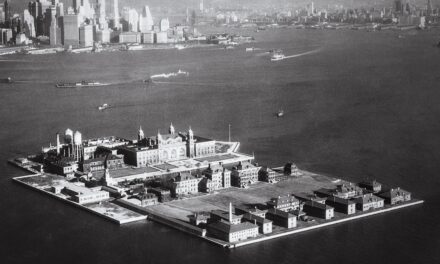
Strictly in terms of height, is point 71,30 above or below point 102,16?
below

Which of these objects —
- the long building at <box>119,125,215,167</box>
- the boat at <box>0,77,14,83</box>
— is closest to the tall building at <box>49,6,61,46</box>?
the boat at <box>0,77,14,83</box>

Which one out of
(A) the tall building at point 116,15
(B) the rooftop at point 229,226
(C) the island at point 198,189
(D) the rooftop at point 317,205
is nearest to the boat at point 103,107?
(C) the island at point 198,189

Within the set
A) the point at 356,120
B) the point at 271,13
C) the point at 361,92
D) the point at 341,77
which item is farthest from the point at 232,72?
the point at 271,13

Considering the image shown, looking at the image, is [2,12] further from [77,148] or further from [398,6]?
[77,148]

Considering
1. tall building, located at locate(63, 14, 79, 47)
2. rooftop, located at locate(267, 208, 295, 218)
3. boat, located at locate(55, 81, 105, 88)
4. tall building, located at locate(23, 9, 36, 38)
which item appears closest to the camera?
rooftop, located at locate(267, 208, 295, 218)

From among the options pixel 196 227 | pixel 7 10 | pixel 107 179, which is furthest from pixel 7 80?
pixel 7 10

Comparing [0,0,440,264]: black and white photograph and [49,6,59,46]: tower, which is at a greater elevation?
[49,6,59,46]: tower

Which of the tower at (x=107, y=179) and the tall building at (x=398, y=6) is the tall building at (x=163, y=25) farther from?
the tower at (x=107, y=179)

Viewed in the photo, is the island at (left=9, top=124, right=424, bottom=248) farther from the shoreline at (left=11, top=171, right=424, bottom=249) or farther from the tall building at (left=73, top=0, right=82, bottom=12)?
the tall building at (left=73, top=0, right=82, bottom=12)

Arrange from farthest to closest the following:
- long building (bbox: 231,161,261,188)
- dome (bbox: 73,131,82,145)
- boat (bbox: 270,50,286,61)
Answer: boat (bbox: 270,50,286,61), dome (bbox: 73,131,82,145), long building (bbox: 231,161,261,188)
